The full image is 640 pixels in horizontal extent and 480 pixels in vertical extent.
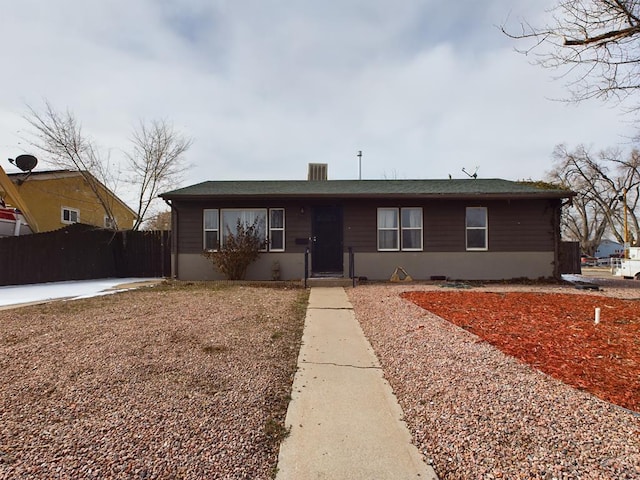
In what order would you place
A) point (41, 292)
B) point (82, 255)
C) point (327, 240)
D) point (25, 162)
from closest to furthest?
point (41, 292)
point (327, 240)
point (82, 255)
point (25, 162)

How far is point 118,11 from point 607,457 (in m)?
9.43

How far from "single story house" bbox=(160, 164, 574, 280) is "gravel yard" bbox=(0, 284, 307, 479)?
18.8 ft

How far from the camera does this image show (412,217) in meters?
11.1

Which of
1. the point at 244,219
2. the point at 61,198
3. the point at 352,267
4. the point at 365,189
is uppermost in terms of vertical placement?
the point at 61,198

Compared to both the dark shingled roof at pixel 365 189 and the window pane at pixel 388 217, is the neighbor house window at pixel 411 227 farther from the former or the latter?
the dark shingled roof at pixel 365 189

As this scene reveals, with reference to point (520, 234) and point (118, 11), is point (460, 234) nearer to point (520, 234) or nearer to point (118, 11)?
point (520, 234)

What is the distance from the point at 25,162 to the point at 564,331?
19.2 meters

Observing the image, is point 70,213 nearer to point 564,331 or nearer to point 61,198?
point 61,198

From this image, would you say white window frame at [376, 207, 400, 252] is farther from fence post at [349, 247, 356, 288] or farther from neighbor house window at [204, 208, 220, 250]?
neighbor house window at [204, 208, 220, 250]

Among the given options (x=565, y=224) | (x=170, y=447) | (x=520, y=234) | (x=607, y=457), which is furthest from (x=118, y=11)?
(x=565, y=224)

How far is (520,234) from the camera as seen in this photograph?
36.0 ft

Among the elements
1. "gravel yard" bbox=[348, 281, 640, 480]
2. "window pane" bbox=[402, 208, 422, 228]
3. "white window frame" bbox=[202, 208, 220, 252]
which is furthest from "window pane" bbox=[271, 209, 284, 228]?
"gravel yard" bbox=[348, 281, 640, 480]

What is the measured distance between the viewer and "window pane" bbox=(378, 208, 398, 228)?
437 inches

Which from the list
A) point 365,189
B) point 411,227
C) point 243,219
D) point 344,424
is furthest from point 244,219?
point 344,424
